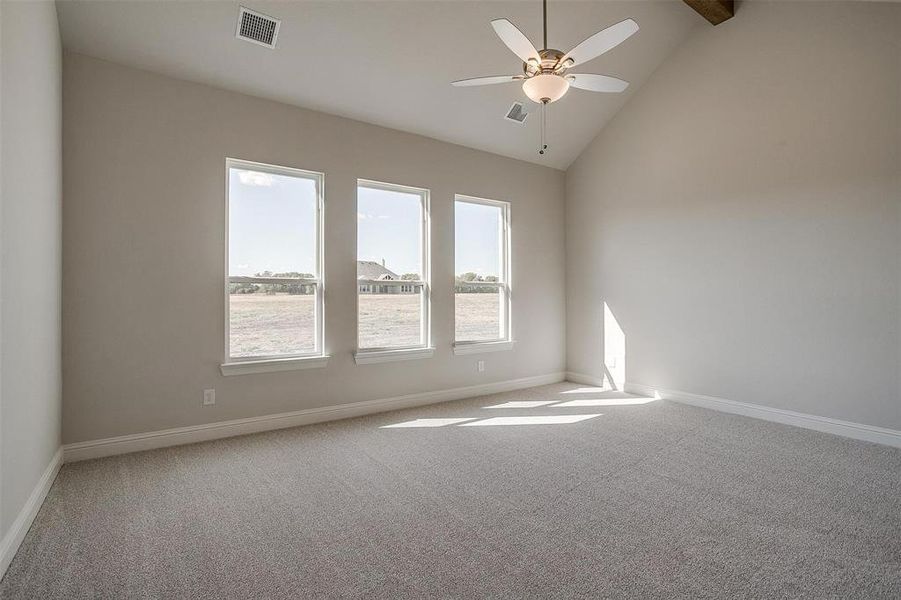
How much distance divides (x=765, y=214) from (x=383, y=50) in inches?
149

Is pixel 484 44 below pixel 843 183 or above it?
above

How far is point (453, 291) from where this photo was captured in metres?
5.22

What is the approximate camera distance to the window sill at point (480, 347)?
5273mm

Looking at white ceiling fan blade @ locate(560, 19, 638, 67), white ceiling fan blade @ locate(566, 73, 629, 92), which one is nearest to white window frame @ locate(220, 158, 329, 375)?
white ceiling fan blade @ locate(566, 73, 629, 92)

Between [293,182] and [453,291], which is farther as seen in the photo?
[453,291]

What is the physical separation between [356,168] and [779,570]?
4.24 m

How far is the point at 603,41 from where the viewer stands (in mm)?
2586

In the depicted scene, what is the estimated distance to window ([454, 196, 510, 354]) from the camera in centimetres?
538

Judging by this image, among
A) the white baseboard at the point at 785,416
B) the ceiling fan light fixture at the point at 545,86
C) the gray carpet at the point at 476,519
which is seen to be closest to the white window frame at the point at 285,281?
the gray carpet at the point at 476,519

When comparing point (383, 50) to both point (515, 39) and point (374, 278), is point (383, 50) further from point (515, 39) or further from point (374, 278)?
point (374, 278)

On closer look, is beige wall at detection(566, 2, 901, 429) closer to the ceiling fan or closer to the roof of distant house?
the ceiling fan

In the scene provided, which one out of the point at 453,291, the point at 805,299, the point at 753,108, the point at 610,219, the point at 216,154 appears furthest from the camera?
the point at 610,219

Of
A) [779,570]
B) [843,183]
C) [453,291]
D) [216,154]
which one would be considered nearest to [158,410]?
[216,154]

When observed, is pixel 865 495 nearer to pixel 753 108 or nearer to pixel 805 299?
pixel 805 299
